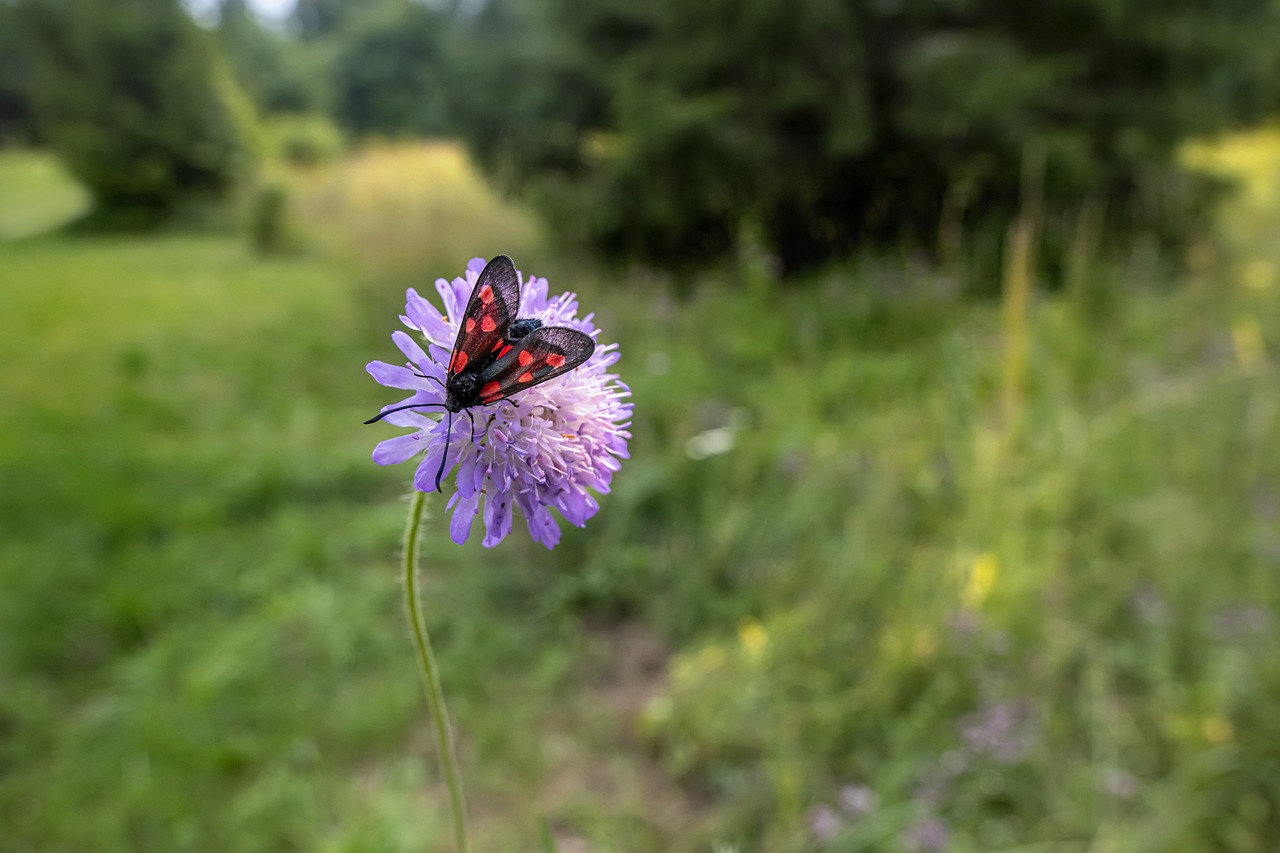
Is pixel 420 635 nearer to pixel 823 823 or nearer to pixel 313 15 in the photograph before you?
pixel 823 823

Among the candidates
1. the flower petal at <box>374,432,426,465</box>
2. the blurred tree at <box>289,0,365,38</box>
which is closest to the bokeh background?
the flower petal at <box>374,432,426,465</box>

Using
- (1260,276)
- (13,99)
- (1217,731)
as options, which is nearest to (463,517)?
(1217,731)

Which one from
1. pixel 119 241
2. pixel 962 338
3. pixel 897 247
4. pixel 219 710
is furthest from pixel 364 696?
pixel 119 241

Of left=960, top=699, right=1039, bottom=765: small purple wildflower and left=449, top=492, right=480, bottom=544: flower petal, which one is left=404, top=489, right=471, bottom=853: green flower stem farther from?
left=960, top=699, right=1039, bottom=765: small purple wildflower

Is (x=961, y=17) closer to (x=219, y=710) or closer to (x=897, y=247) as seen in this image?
(x=897, y=247)

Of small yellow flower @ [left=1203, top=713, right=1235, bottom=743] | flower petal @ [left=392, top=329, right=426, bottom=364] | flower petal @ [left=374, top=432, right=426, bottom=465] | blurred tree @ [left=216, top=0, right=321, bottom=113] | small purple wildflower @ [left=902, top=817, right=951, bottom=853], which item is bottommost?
small yellow flower @ [left=1203, top=713, right=1235, bottom=743]

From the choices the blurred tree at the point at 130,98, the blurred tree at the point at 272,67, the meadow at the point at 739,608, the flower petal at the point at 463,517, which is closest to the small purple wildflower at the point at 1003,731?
the meadow at the point at 739,608
